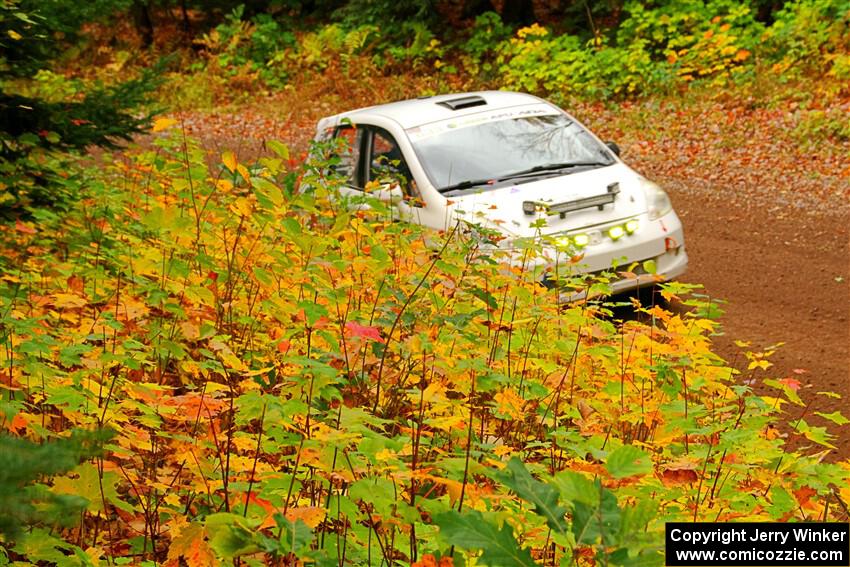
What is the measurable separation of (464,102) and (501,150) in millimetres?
862

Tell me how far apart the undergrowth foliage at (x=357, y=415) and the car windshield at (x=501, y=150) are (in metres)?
1.87

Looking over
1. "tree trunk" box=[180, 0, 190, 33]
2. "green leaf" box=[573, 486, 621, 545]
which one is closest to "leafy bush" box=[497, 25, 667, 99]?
"tree trunk" box=[180, 0, 190, 33]

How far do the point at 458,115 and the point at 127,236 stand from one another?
3504mm

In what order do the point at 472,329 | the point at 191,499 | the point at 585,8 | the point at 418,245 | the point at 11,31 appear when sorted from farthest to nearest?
the point at 585,8
the point at 418,245
the point at 11,31
the point at 472,329
the point at 191,499

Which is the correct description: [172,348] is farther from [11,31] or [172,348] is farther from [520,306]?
[11,31]

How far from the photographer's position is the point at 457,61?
2200 centimetres

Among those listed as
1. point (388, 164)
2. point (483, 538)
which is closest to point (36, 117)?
point (388, 164)

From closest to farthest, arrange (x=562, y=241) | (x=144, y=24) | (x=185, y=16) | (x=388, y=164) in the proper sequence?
(x=562, y=241) → (x=388, y=164) → (x=185, y=16) → (x=144, y=24)

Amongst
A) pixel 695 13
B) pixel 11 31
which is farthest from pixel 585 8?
pixel 11 31

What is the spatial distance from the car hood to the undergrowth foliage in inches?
51.2

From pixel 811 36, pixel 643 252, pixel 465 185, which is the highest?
pixel 811 36

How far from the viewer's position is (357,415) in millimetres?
2842

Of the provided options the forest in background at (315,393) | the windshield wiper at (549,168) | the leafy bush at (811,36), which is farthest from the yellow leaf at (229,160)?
the leafy bush at (811,36)

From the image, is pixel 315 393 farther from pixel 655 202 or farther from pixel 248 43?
pixel 248 43
